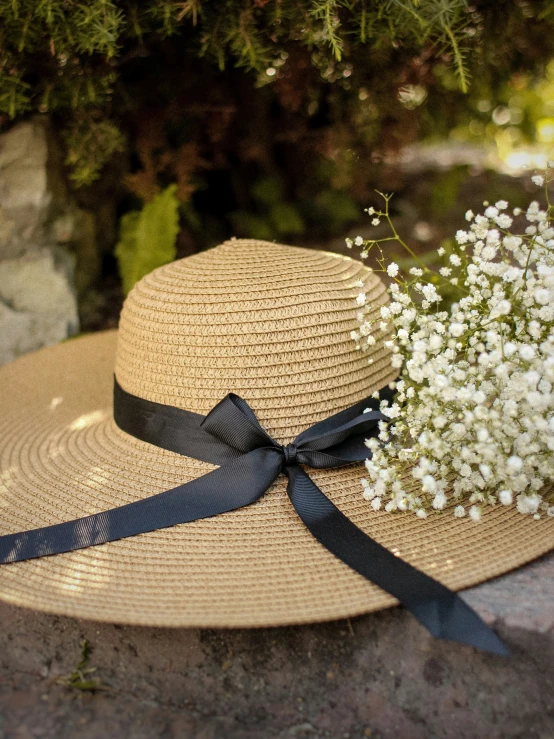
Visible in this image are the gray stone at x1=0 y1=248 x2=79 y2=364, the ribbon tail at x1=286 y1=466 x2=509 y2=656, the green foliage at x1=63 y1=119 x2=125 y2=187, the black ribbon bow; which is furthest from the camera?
the gray stone at x1=0 y1=248 x2=79 y2=364

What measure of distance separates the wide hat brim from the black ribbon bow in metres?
0.03

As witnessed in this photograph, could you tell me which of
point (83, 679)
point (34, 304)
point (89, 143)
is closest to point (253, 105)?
point (89, 143)

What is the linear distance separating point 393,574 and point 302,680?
0.36 metres

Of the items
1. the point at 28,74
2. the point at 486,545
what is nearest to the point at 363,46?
the point at 28,74

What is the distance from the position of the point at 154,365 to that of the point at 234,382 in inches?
10.0

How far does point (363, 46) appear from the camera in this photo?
3.27 metres

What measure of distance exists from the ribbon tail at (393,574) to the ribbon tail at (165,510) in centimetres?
10

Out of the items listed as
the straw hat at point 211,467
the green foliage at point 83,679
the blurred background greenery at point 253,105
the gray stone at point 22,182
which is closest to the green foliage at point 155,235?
the blurred background greenery at point 253,105

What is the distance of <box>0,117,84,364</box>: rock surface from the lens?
10.4 ft

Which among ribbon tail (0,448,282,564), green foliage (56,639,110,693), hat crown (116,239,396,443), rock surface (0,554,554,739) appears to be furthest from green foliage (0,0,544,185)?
green foliage (56,639,110,693)

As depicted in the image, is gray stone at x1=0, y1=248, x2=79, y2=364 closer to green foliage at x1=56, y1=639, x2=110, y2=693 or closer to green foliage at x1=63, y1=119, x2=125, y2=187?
green foliage at x1=63, y1=119, x2=125, y2=187

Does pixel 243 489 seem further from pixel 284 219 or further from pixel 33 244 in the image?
pixel 284 219

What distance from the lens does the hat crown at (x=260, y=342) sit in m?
1.95

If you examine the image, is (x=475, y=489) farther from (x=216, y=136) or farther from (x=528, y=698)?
(x=216, y=136)
